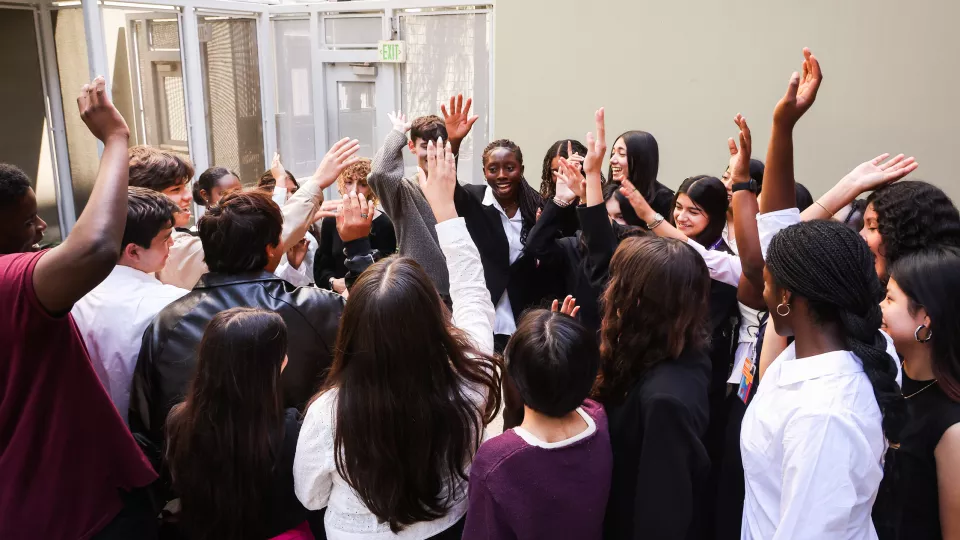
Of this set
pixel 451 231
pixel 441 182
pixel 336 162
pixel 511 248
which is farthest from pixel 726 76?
pixel 451 231

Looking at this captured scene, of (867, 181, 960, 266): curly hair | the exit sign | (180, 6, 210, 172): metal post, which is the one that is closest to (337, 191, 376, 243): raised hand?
(867, 181, 960, 266): curly hair

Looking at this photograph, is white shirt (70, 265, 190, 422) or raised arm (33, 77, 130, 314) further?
white shirt (70, 265, 190, 422)

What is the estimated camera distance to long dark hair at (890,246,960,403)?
1.48 m

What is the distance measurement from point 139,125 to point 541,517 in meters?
5.89

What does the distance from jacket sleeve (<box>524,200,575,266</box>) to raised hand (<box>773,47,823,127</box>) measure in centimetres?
130

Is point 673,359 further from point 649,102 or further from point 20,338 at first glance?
point 649,102

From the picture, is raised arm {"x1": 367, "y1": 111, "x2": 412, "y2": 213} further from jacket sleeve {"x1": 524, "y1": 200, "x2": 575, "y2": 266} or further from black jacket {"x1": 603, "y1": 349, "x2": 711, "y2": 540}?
black jacket {"x1": 603, "y1": 349, "x2": 711, "y2": 540}

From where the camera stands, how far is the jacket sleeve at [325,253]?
138 inches

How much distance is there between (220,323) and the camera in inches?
64.1

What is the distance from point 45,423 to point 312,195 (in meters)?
1.29

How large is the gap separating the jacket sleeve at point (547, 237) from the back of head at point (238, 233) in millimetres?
1391

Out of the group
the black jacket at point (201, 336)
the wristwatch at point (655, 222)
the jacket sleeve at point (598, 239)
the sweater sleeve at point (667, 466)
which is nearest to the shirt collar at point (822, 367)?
the sweater sleeve at point (667, 466)

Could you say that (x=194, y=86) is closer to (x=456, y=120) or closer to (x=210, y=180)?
(x=210, y=180)

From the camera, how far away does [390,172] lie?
104 inches
